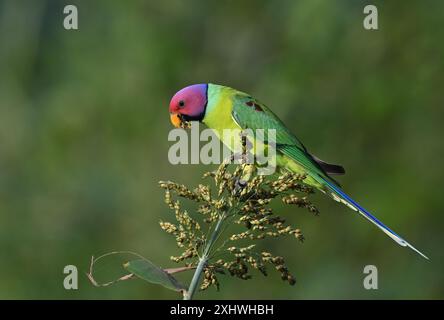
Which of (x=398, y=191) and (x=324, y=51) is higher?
(x=324, y=51)

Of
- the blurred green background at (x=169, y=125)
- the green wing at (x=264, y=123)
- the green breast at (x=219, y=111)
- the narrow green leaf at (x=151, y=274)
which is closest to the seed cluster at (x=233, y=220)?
the narrow green leaf at (x=151, y=274)

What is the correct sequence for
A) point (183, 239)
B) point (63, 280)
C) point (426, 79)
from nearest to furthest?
point (183, 239)
point (63, 280)
point (426, 79)

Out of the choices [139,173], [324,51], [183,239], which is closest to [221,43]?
[324,51]

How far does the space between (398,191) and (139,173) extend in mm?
2328

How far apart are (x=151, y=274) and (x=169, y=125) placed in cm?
390

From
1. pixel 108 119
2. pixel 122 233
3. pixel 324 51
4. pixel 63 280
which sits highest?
pixel 324 51

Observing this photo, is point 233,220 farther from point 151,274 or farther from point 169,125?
point 169,125

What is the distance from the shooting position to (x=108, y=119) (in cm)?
653

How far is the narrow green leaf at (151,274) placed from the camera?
2420mm

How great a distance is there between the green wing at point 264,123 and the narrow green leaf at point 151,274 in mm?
2037

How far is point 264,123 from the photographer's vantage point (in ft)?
15.2

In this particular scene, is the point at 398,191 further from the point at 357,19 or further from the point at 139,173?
the point at 139,173

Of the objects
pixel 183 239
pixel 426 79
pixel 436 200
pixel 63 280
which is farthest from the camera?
pixel 426 79

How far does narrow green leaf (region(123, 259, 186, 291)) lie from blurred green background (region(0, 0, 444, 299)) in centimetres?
339
